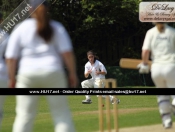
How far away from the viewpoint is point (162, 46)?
21.6 feet

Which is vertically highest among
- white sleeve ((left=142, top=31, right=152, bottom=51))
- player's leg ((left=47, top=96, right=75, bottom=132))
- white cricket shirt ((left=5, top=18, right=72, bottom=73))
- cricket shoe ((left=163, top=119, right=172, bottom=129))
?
white sleeve ((left=142, top=31, right=152, bottom=51))

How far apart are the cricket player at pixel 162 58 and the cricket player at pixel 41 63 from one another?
137 cm

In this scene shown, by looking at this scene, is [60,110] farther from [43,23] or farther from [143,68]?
[143,68]

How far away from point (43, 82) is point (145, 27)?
207 cm

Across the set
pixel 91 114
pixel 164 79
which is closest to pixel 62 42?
pixel 164 79

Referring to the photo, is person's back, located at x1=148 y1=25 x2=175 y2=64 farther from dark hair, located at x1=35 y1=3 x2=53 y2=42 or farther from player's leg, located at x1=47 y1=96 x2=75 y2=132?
player's leg, located at x1=47 y1=96 x2=75 y2=132

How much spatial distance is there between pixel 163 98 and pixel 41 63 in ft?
6.55

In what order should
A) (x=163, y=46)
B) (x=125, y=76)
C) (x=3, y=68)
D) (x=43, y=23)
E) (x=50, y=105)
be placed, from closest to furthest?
(x=50, y=105) < (x=43, y=23) < (x=3, y=68) < (x=163, y=46) < (x=125, y=76)

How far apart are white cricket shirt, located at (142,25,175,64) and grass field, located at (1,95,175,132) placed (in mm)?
821

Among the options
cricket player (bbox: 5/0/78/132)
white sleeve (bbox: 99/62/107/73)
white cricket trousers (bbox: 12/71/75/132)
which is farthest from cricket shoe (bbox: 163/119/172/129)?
white cricket trousers (bbox: 12/71/75/132)

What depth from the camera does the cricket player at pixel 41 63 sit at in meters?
5.23

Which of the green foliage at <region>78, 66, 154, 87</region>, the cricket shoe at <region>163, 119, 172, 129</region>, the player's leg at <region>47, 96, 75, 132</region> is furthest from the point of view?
the green foliage at <region>78, 66, 154, 87</region>

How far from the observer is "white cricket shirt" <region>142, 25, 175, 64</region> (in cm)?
659

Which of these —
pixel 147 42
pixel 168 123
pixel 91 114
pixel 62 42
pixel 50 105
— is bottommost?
pixel 50 105
